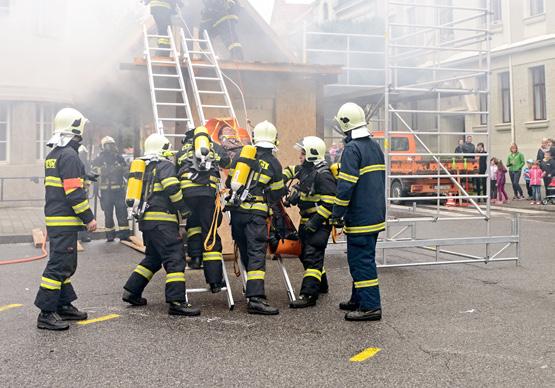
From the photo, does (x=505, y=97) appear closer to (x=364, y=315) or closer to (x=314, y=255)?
(x=314, y=255)

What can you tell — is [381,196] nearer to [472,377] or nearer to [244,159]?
[244,159]

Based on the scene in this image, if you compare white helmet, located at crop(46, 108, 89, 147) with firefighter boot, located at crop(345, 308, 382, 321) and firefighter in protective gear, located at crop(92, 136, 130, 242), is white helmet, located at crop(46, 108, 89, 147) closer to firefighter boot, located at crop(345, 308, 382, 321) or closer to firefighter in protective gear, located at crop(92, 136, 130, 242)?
firefighter boot, located at crop(345, 308, 382, 321)

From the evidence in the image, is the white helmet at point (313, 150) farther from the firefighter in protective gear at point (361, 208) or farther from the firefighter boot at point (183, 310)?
the firefighter boot at point (183, 310)

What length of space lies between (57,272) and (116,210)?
219 inches

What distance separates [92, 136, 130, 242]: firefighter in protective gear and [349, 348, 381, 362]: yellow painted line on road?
6.95m

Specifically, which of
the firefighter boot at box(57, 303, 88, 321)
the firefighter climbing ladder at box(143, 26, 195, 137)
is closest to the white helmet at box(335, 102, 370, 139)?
the firefighter boot at box(57, 303, 88, 321)

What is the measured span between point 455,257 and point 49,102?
38.0ft

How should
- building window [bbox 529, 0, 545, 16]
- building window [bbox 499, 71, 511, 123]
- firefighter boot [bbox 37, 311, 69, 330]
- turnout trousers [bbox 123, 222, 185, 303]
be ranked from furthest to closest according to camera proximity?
building window [bbox 499, 71, 511, 123] → building window [bbox 529, 0, 545, 16] → turnout trousers [bbox 123, 222, 185, 303] → firefighter boot [bbox 37, 311, 69, 330]

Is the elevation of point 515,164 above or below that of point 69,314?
above

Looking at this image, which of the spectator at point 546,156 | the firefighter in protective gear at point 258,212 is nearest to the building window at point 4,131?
the firefighter in protective gear at point 258,212

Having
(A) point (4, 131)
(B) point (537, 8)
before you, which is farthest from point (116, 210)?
(B) point (537, 8)

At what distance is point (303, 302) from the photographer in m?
5.60

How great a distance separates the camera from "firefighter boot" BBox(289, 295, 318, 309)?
558 cm

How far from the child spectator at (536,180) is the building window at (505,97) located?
7.66 meters
